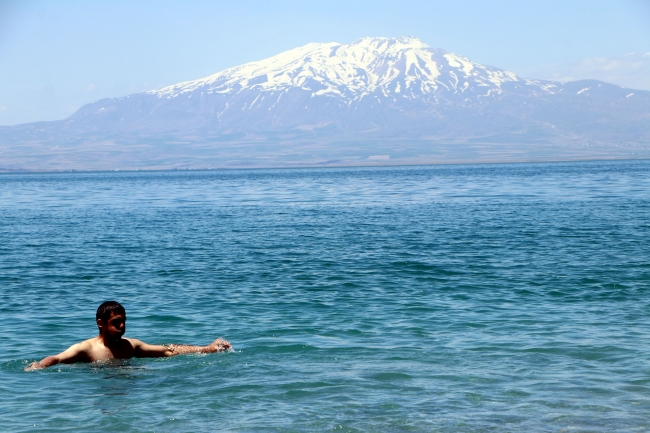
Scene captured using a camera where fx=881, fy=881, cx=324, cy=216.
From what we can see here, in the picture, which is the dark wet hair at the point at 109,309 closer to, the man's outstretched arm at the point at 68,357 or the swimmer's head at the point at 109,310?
the swimmer's head at the point at 109,310

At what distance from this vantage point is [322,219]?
2095 inches

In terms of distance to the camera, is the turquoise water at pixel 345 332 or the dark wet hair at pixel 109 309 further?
the dark wet hair at pixel 109 309

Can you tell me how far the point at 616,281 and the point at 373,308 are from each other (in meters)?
7.50

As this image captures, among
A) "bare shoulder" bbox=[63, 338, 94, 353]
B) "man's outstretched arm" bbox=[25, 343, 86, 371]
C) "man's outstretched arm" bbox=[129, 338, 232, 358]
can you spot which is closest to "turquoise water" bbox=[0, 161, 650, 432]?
"man's outstretched arm" bbox=[129, 338, 232, 358]

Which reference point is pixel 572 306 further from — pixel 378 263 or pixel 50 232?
pixel 50 232

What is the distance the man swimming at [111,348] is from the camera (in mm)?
12914

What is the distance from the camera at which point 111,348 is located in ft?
45.0

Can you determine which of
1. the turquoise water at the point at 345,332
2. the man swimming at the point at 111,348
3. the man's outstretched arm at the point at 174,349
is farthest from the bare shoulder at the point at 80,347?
the man's outstretched arm at the point at 174,349

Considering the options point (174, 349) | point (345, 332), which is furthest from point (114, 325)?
point (345, 332)

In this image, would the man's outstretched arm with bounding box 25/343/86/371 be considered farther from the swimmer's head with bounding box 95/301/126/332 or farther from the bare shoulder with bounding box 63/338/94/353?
the swimmer's head with bounding box 95/301/126/332

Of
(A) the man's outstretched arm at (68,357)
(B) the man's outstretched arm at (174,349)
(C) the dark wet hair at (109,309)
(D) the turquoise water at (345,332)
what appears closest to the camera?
(D) the turquoise water at (345,332)

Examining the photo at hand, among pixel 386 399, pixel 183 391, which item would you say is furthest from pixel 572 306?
pixel 183 391

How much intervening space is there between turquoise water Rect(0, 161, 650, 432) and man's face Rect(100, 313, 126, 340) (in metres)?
0.77

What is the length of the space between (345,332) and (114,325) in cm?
539
